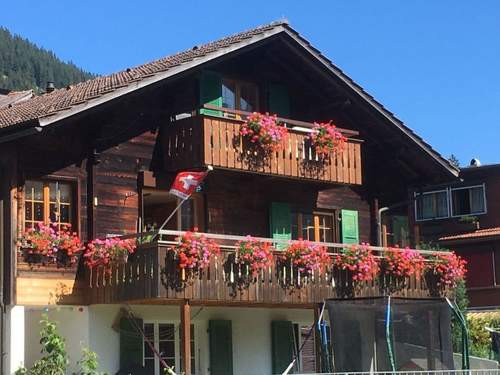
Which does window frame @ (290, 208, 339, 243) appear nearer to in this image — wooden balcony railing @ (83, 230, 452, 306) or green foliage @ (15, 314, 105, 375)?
wooden balcony railing @ (83, 230, 452, 306)

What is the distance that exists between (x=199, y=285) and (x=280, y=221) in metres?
4.73

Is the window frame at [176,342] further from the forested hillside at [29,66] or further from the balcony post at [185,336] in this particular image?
the forested hillside at [29,66]

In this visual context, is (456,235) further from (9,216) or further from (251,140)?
(9,216)

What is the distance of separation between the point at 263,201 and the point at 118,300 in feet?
17.5

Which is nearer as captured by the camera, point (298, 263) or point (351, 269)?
point (298, 263)

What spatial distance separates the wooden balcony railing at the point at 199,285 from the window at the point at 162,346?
1.76 metres

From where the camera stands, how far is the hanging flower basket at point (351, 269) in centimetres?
2159

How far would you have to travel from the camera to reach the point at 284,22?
22469 mm

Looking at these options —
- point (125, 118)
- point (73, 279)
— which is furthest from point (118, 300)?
point (125, 118)

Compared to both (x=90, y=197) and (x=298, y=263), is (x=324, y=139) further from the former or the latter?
(x=90, y=197)

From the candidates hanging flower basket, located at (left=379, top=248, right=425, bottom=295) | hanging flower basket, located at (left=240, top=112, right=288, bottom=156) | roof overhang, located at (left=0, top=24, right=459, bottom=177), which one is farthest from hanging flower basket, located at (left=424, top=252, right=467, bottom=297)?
hanging flower basket, located at (left=240, top=112, right=288, bottom=156)

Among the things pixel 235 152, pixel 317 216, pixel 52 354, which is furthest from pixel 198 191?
pixel 52 354

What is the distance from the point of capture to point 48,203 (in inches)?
778

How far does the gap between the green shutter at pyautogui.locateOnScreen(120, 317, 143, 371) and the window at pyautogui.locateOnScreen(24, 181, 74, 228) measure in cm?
235
